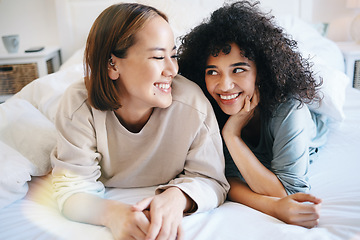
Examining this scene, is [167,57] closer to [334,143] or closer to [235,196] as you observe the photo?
[235,196]

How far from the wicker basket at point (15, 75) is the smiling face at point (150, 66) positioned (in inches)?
62.1

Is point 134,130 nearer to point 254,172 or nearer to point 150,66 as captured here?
point 150,66

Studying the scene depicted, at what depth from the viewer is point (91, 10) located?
251 cm

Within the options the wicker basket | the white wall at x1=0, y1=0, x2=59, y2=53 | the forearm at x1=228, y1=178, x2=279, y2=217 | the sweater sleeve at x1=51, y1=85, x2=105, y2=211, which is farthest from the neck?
the white wall at x1=0, y1=0, x2=59, y2=53

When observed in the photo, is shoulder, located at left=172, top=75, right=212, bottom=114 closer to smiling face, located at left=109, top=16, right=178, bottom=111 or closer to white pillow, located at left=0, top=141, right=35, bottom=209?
smiling face, located at left=109, top=16, right=178, bottom=111

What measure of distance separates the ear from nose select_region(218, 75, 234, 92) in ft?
1.01

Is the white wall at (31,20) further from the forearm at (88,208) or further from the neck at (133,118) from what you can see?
the forearm at (88,208)

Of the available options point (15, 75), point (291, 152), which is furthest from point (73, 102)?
point (15, 75)

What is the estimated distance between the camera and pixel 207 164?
0.96 meters

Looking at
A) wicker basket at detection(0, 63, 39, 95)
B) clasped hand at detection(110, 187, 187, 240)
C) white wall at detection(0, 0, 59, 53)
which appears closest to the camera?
clasped hand at detection(110, 187, 187, 240)

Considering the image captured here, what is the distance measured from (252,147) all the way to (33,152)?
0.71 m

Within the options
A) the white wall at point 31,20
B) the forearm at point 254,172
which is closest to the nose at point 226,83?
the forearm at point 254,172

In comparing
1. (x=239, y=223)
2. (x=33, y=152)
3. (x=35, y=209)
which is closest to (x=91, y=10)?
(x=33, y=152)

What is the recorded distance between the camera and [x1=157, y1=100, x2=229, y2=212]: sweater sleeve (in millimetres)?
938
